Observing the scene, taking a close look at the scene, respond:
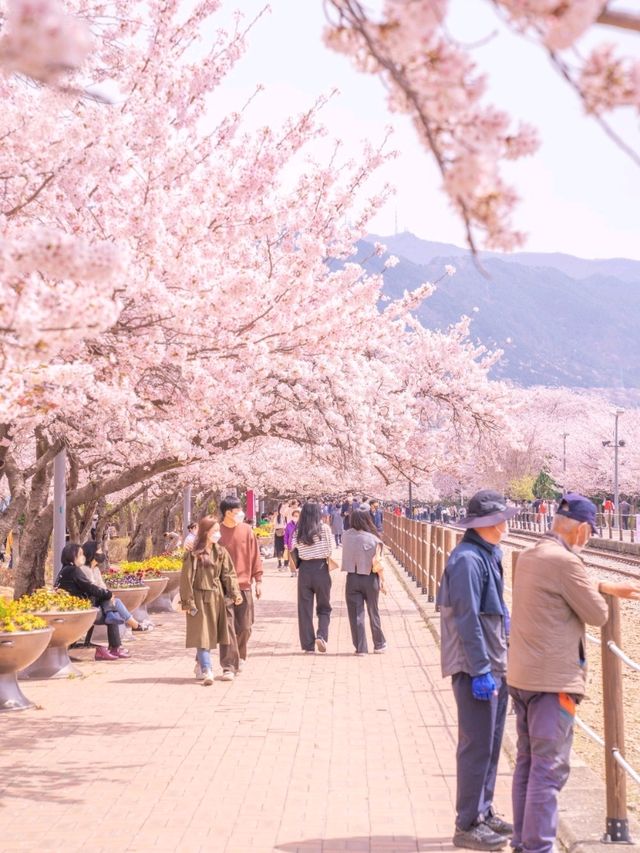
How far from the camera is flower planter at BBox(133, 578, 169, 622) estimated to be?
1928 centimetres

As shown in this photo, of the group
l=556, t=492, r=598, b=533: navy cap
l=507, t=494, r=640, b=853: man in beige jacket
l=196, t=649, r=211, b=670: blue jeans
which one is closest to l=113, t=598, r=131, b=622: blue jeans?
l=196, t=649, r=211, b=670: blue jeans

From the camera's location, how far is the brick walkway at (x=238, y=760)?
22.5 feet

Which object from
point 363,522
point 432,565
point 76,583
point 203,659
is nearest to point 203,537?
point 203,659

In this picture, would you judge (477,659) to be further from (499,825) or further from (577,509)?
(577,509)

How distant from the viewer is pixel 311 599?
15.8m

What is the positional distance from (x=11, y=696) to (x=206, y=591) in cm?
269

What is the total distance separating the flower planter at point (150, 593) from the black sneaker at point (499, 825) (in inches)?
511

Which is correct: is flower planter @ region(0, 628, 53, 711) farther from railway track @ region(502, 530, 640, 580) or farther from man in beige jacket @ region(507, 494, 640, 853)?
railway track @ region(502, 530, 640, 580)

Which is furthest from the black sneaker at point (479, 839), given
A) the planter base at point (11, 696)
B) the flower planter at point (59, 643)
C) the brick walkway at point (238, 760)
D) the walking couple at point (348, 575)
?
the walking couple at point (348, 575)

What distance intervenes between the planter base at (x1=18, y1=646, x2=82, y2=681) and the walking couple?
3309mm

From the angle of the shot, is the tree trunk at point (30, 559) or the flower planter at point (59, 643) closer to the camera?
the flower planter at point (59, 643)

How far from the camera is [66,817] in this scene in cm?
723

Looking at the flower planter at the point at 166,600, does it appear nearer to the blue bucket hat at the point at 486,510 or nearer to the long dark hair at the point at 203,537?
the long dark hair at the point at 203,537

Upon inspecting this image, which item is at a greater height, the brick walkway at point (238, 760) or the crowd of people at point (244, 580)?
the crowd of people at point (244, 580)
